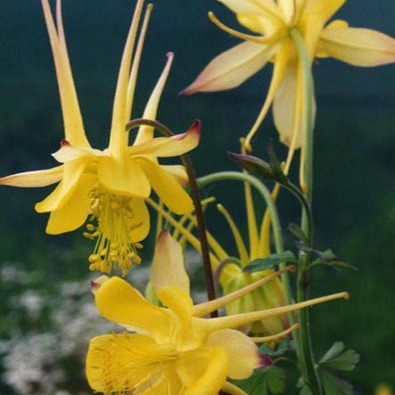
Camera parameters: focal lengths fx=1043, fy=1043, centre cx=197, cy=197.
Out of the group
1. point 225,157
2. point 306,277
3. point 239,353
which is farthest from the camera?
point 225,157

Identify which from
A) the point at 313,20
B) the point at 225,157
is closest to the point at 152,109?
the point at 313,20

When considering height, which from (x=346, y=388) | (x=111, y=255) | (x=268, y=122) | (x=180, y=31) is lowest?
(x=346, y=388)

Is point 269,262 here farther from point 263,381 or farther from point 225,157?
point 225,157

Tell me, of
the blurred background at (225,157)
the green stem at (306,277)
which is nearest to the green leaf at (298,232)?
the green stem at (306,277)

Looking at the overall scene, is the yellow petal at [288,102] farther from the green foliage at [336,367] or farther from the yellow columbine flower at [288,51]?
the green foliage at [336,367]

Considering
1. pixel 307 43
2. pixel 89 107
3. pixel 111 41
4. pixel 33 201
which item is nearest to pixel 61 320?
pixel 33 201

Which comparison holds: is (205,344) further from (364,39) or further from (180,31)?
(180,31)

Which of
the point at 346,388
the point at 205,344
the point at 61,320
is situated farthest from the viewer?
the point at 61,320
